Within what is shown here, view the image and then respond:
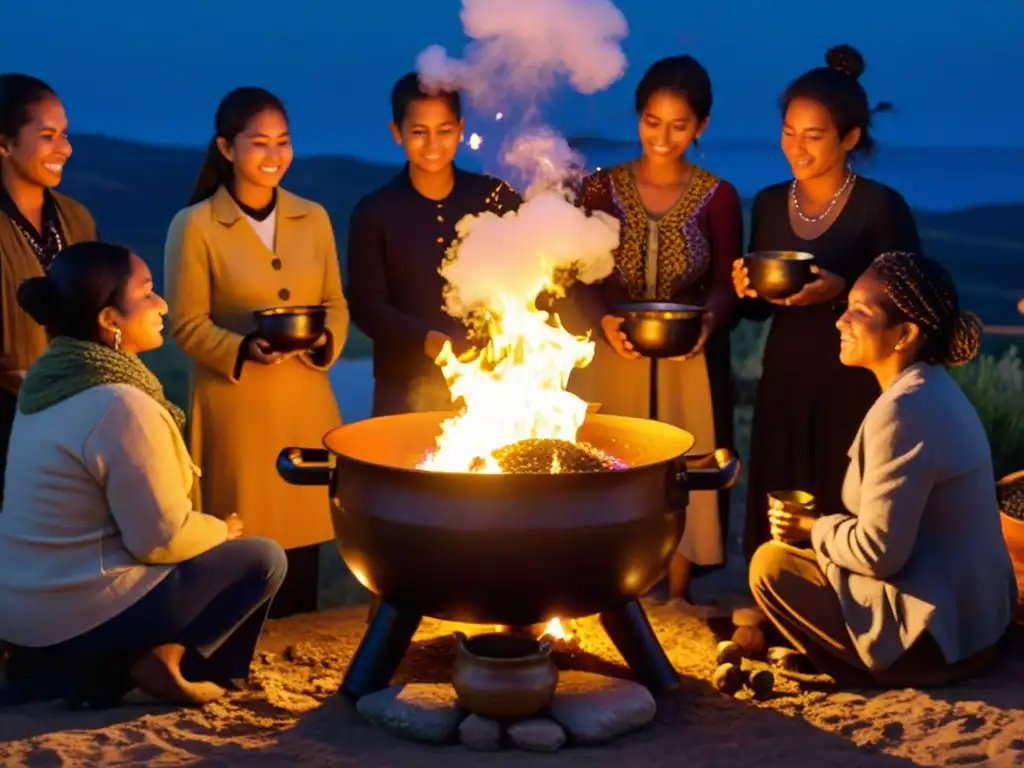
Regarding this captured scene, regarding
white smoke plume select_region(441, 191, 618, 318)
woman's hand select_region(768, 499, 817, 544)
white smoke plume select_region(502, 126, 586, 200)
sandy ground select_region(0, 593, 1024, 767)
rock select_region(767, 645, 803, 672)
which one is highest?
white smoke plume select_region(502, 126, 586, 200)

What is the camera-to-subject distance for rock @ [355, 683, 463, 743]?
141 inches

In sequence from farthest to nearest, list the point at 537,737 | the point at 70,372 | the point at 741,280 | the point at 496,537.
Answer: the point at 741,280, the point at 70,372, the point at 537,737, the point at 496,537

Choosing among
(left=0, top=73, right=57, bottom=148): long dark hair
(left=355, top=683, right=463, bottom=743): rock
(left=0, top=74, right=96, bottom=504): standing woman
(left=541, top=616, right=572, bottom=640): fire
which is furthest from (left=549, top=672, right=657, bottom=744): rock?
(left=0, top=73, right=57, bottom=148): long dark hair

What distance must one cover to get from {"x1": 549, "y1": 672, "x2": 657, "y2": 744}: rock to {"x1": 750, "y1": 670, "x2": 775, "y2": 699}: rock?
1.32ft

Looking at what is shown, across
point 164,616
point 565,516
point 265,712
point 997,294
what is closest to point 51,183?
point 164,616

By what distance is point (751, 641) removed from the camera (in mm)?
4434

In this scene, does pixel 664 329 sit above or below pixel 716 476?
above

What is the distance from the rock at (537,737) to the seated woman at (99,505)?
42.9 inches

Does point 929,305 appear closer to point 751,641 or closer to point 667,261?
point 667,261

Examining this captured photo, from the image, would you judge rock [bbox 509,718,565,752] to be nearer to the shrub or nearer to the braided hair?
the braided hair

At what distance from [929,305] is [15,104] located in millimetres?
3429

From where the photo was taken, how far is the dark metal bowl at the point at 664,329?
4156 mm

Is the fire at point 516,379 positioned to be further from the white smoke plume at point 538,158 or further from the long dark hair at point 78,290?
the long dark hair at point 78,290

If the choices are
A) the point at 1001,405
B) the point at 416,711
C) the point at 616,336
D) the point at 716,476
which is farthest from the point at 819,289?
the point at 1001,405
